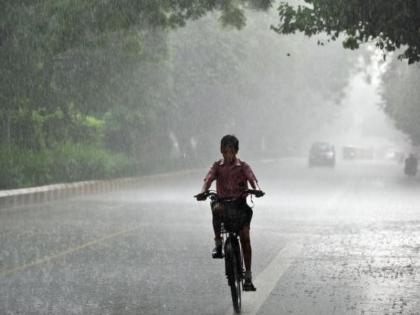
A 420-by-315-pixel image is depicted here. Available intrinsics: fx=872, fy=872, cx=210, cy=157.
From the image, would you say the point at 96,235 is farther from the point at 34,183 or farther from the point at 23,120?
the point at 23,120

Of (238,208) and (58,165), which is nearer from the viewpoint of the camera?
(238,208)

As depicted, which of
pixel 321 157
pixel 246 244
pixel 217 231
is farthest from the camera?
pixel 321 157

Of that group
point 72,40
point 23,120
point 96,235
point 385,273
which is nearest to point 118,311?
point 385,273

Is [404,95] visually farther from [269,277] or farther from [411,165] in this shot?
[269,277]

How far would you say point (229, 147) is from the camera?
8.30m

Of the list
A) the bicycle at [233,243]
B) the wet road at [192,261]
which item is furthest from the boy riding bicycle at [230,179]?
the wet road at [192,261]

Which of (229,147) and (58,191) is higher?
(229,147)

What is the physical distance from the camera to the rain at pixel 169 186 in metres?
8.99

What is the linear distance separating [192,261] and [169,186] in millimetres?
22504

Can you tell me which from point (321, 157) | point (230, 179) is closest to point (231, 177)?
point (230, 179)

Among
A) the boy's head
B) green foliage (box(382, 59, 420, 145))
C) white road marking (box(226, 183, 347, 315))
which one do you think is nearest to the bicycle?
white road marking (box(226, 183, 347, 315))

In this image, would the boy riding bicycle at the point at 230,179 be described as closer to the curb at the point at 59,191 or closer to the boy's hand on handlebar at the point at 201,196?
the boy's hand on handlebar at the point at 201,196

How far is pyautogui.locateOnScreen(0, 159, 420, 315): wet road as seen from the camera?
28.6ft

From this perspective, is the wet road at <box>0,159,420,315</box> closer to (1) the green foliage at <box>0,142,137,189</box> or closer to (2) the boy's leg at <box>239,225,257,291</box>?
(2) the boy's leg at <box>239,225,257,291</box>
